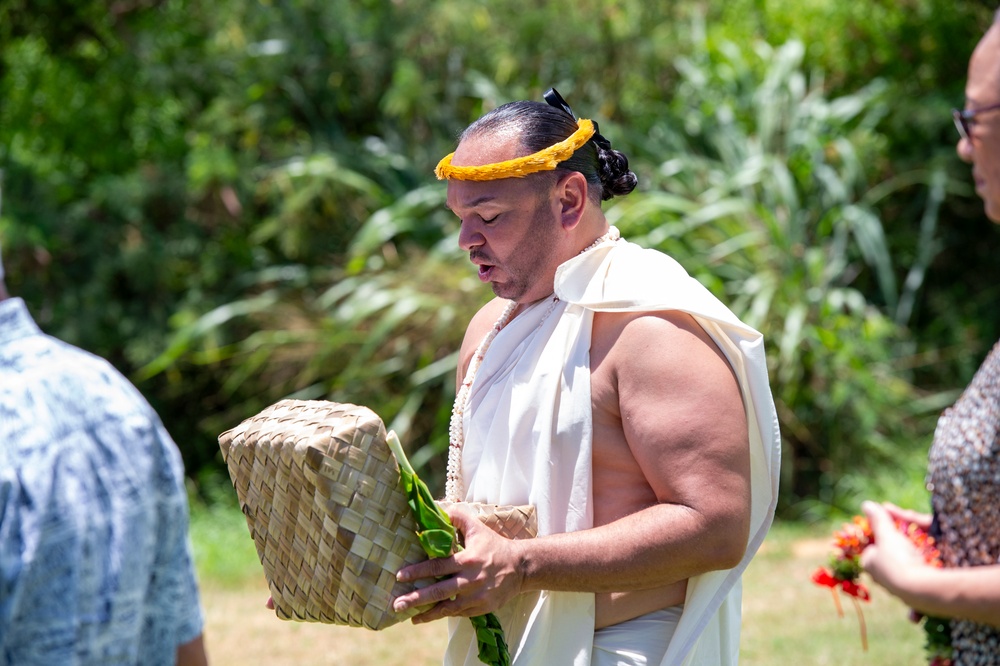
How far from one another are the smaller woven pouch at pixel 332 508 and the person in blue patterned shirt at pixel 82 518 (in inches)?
6.7

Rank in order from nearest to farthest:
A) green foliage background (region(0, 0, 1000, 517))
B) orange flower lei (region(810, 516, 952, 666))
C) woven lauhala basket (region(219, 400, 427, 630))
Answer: woven lauhala basket (region(219, 400, 427, 630)) → orange flower lei (region(810, 516, 952, 666)) → green foliage background (region(0, 0, 1000, 517))

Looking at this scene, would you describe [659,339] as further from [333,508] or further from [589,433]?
[333,508]

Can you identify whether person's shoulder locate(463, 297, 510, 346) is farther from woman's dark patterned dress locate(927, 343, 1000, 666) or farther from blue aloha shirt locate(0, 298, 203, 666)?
woman's dark patterned dress locate(927, 343, 1000, 666)

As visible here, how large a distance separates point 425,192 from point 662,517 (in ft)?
20.1

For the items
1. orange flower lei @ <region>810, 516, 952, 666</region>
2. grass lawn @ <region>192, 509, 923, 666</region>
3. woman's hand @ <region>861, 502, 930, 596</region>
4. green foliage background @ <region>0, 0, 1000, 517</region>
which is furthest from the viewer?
green foliage background @ <region>0, 0, 1000, 517</region>

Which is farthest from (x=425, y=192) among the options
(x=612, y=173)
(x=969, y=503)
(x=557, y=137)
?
(x=969, y=503)

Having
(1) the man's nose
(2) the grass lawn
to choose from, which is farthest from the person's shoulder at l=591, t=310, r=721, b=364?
(2) the grass lawn

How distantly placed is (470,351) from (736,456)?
0.78 meters

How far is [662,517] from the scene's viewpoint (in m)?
2.17

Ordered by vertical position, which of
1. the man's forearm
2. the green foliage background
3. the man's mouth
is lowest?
the green foliage background

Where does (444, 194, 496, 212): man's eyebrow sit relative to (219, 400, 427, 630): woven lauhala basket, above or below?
above

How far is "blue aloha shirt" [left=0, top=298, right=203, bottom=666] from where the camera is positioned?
6.09 feet

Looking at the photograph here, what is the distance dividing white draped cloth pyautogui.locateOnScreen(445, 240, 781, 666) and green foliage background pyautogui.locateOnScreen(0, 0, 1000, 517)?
4.80 metres

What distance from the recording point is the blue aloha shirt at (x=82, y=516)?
1.86m
